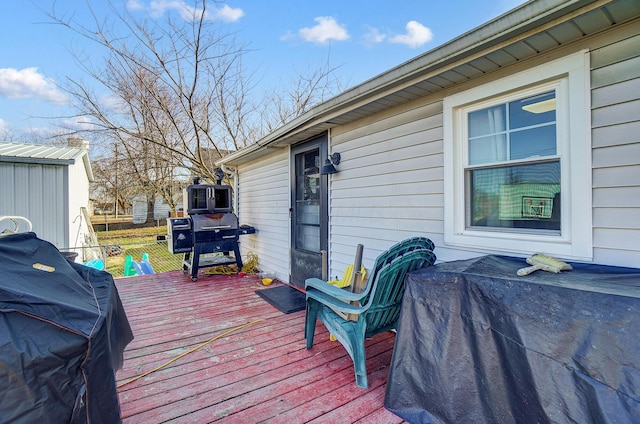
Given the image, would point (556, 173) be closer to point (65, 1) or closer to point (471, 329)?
point (471, 329)

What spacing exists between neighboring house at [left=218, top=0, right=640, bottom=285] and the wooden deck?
1.17m

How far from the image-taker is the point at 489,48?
1967 millimetres

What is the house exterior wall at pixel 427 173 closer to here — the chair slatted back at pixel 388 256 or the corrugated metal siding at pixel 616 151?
the corrugated metal siding at pixel 616 151

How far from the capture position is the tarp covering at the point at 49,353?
3.26 ft

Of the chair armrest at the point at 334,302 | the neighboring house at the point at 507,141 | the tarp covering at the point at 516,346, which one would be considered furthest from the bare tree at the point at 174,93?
the tarp covering at the point at 516,346

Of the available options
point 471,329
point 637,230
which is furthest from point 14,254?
point 637,230

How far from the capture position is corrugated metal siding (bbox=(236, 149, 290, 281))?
203 inches

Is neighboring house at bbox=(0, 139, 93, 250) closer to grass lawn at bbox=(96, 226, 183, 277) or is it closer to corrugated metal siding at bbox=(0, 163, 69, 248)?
corrugated metal siding at bbox=(0, 163, 69, 248)

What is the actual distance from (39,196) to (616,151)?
8.62 m

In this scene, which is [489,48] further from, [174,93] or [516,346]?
[174,93]

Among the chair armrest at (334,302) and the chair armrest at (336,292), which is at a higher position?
the chair armrest at (336,292)

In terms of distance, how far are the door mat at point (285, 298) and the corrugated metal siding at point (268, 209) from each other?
0.53 m

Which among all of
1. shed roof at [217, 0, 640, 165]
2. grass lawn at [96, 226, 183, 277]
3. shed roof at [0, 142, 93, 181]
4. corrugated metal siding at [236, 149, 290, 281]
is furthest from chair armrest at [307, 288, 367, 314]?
shed roof at [0, 142, 93, 181]

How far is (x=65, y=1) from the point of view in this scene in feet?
19.2
